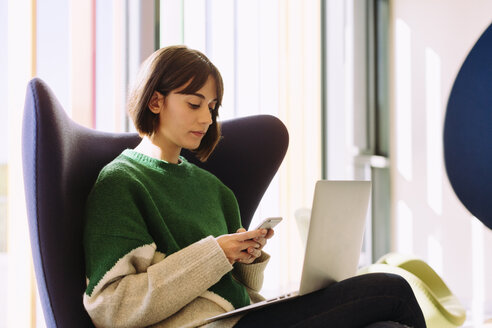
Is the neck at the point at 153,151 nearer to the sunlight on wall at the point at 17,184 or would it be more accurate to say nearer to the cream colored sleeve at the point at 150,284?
the cream colored sleeve at the point at 150,284

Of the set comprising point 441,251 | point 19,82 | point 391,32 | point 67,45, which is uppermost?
point 391,32

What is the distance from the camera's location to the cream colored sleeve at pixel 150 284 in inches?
41.7

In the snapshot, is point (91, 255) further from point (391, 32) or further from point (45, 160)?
point (391, 32)

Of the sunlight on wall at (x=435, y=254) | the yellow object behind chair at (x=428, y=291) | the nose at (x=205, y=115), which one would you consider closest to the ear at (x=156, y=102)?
the nose at (x=205, y=115)

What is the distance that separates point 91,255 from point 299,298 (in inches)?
17.3

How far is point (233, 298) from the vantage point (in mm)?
1259

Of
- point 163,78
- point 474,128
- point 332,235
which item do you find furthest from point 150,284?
point 474,128

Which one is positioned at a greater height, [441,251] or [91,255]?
[91,255]

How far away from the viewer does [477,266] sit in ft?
11.0

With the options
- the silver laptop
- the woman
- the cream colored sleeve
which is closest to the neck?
the woman

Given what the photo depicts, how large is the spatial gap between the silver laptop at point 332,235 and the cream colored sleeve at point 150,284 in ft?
0.28

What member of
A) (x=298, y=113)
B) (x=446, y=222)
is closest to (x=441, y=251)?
(x=446, y=222)

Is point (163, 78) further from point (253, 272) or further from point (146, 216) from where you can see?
point (253, 272)

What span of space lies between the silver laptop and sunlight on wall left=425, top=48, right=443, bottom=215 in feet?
7.76
